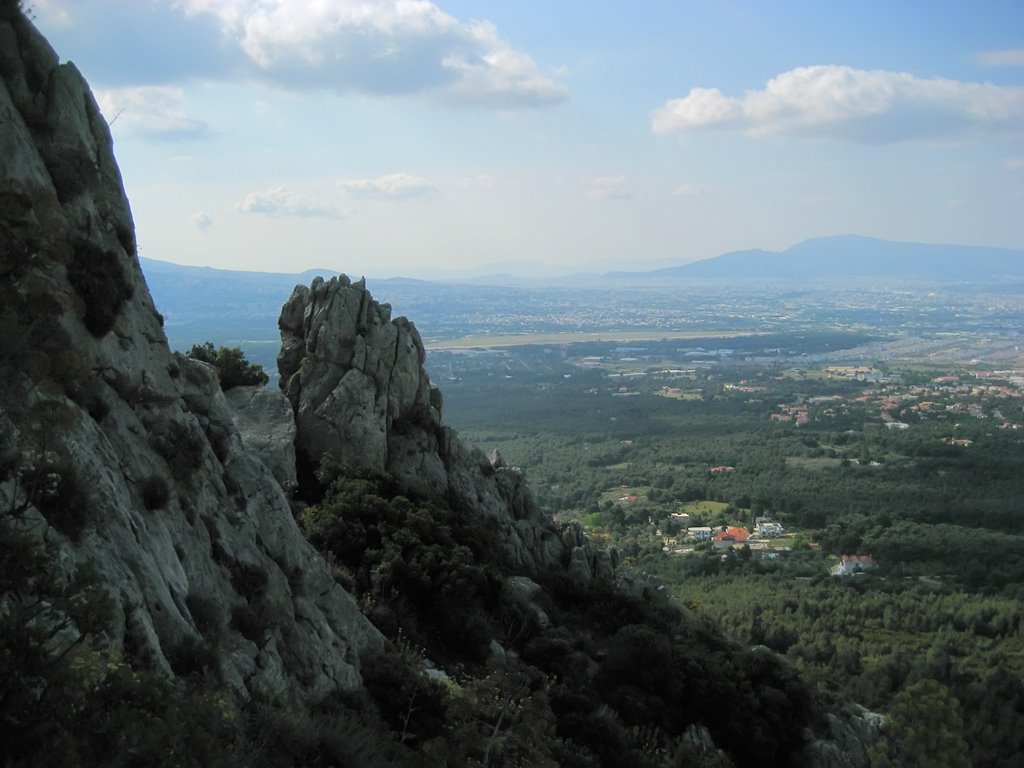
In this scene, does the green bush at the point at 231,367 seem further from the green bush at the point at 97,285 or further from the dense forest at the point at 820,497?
the dense forest at the point at 820,497

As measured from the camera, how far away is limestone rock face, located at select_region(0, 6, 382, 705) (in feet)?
27.1

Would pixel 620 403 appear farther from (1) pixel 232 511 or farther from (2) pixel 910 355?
(1) pixel 232 511

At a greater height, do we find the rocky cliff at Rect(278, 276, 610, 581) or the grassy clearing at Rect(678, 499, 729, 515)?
the rocky cliff at Rect(278, 276, 610, 581)

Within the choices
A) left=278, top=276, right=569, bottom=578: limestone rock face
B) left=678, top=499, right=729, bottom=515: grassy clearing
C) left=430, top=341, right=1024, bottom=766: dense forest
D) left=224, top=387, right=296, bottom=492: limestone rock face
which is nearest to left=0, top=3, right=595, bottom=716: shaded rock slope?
left=224, top=387, right=296, bottom=492: limestone rock face

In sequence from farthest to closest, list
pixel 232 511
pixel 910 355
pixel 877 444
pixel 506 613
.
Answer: pixel 910 355
pixel 877 444
pixel 506 613
pixel 232 511

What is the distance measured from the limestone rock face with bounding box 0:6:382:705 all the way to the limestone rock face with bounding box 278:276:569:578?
7768mm

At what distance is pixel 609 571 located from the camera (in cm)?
2411

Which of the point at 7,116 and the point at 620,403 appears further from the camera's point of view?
the point at 620,403

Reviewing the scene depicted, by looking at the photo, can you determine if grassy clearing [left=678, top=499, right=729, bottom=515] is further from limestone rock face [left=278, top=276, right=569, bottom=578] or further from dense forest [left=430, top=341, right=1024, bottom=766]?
limestone rock face [left=278, top=276, right=569, bottom=578]

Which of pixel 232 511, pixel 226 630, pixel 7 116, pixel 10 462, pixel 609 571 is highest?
pixel 7 116

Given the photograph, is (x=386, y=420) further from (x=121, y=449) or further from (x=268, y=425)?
(x=121, y=449)

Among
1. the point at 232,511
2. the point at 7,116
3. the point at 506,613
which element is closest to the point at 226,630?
the point at 232,511

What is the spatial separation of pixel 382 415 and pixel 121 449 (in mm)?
12577

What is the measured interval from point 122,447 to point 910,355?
179688mm
